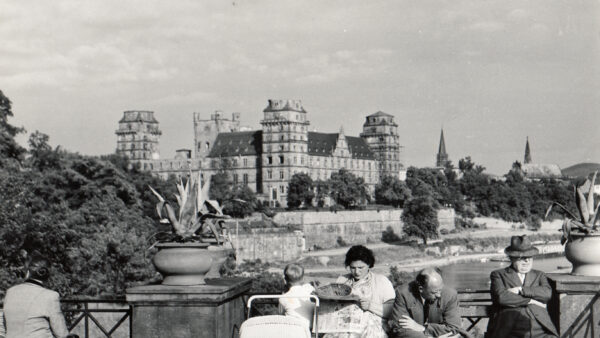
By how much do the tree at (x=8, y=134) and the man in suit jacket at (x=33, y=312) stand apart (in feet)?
78.4

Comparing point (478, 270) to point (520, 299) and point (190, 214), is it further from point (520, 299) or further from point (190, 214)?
point (190, 214)

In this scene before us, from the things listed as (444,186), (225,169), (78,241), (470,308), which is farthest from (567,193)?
(470,308)

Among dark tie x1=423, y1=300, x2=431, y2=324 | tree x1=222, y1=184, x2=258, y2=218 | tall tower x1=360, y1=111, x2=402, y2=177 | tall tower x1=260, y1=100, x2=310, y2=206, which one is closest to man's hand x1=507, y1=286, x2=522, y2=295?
dark tie x1=423, y1=300, x2=431, y2=324

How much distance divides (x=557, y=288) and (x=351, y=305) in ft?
6.66

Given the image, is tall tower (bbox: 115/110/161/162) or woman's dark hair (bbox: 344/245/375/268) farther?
tall tower (bbox: 115/110/161/162)

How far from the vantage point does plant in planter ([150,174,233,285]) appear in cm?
638

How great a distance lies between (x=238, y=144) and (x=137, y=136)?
2091 cm

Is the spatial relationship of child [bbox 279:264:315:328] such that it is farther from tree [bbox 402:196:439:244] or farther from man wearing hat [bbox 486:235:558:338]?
tree [bbox 402:196:439:244]

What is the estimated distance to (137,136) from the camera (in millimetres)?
116062

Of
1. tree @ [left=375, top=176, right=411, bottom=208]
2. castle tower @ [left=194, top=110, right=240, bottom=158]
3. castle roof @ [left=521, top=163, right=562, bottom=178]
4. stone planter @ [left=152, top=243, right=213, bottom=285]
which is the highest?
castle tower @ [left=194, top=110, right=240, bottom=158]

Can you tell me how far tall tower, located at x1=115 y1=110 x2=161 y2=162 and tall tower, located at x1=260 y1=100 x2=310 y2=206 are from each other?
2594cm

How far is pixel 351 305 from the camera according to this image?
240 inches

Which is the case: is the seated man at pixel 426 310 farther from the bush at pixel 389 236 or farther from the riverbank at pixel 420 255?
the bush at pixel 389 236

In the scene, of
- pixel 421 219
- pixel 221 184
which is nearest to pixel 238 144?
pixel 221 184
